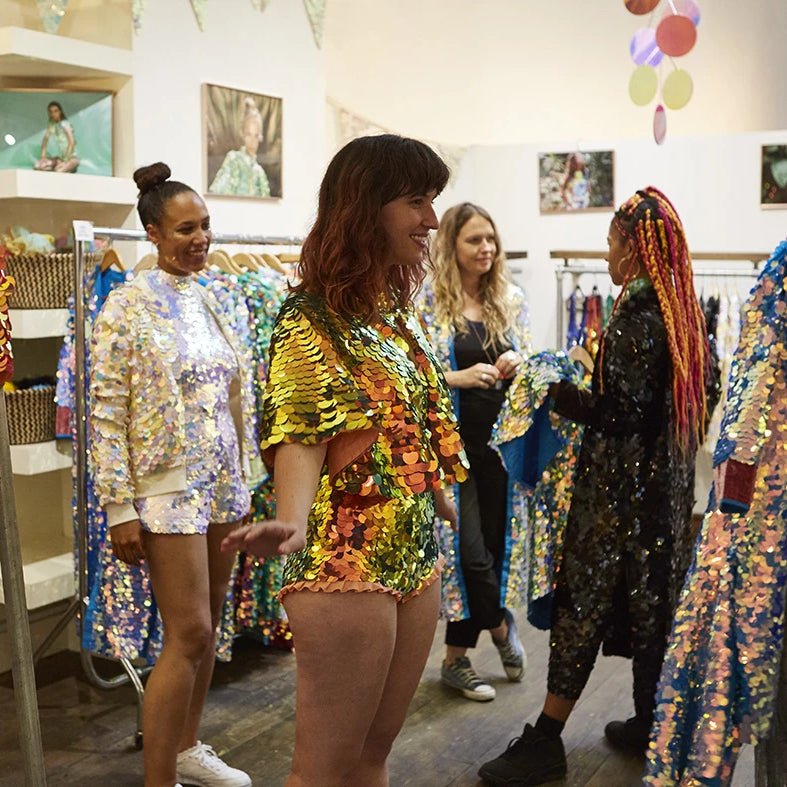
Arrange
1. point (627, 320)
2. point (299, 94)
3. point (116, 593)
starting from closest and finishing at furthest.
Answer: point (627, 320) < point (116, 593) < point (299, 94)

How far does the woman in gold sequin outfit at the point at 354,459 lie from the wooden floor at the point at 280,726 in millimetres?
1367

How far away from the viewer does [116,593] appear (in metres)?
3.15

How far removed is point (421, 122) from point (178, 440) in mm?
5482

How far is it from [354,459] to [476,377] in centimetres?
176

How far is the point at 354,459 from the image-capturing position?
169 cm

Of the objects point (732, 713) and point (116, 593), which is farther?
point (116, 593)

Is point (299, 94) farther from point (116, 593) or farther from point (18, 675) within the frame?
point (18, 675)

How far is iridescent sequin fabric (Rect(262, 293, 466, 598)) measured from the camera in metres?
1.66

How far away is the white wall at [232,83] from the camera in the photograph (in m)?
3.96

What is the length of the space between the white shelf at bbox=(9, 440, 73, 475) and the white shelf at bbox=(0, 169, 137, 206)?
0.82m

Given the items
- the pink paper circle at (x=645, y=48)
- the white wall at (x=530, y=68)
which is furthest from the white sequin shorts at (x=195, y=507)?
the white wall at (x=530, y=68)

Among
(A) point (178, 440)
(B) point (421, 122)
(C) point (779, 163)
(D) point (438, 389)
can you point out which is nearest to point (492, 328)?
(A) point (178, 440)

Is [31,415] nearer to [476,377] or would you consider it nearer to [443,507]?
[476,377]

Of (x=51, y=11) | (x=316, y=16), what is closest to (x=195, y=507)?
(x=51, y=11)
